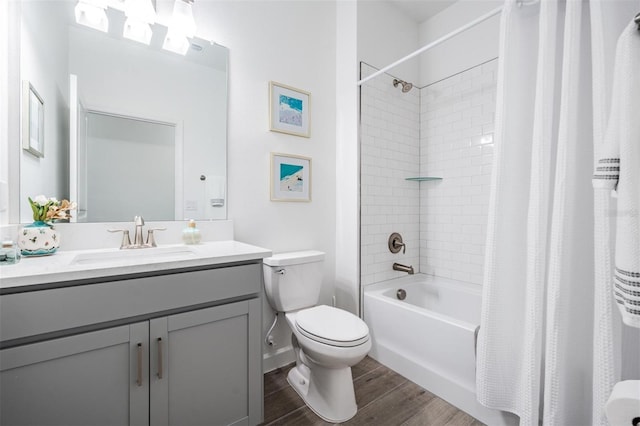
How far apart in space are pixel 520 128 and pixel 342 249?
4.64 feet

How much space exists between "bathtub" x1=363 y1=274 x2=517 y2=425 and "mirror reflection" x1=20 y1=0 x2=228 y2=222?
Answer: 1.32 meters

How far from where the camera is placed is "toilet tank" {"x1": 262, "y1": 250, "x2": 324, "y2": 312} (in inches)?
70.7

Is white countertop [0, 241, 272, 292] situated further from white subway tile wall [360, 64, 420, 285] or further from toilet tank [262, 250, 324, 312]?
white subway tile wall [360, 64, 420, 285]

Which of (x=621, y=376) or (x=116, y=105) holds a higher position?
(x=116, y=105)

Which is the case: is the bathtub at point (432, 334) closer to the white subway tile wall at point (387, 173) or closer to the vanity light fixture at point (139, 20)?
the white subway tile wall at point (387, 173)

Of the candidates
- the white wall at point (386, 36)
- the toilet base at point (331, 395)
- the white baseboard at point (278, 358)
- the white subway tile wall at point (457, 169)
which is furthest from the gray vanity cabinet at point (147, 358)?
the white wall at point (386, 36)

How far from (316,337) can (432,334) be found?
74 centimetres

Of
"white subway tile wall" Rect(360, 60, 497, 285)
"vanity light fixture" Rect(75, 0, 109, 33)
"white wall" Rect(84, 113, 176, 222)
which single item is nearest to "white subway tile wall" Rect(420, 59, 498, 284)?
"white subway tile wall" Rect(360, 60, 497, 285)

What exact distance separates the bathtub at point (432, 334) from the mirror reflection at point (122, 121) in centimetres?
132

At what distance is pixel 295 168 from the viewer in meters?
2.12

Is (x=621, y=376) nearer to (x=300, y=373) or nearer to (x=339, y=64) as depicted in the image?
(x=300, y=373)

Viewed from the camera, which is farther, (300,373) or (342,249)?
(342,249)

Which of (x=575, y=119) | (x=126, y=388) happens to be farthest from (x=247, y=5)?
(x=126, y=388)

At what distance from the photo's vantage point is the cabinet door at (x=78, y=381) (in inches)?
35.6
